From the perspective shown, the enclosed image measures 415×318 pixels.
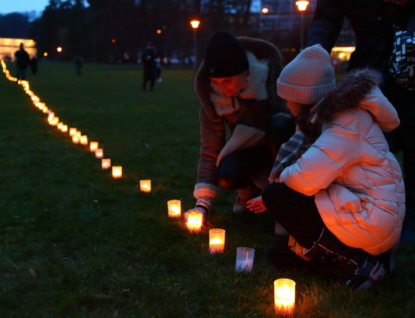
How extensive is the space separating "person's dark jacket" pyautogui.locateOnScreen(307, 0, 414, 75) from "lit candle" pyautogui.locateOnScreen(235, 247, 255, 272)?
5.44 feet

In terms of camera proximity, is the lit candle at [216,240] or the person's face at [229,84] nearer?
the lit candle at [216,240]

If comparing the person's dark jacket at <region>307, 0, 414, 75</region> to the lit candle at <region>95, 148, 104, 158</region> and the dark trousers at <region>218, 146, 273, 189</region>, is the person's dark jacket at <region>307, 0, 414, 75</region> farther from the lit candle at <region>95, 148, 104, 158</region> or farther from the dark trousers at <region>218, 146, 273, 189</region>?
the lit candle at <region>95, 148, 104, 158</region>

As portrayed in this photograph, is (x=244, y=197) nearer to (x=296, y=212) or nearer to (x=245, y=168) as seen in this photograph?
(x=245, y=168)

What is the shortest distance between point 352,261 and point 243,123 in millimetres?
1762

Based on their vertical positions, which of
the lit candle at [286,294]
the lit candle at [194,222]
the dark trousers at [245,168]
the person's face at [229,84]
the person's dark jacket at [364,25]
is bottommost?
the lit candle at [194,222]

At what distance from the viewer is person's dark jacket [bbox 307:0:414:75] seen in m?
3.91

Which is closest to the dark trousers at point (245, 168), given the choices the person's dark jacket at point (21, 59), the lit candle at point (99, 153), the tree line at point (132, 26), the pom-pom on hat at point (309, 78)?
the pom-pom on hat at point (309, 78)

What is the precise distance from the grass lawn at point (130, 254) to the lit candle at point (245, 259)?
56 millimetres

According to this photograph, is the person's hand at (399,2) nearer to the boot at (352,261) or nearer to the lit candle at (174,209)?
the boot at (352,261)

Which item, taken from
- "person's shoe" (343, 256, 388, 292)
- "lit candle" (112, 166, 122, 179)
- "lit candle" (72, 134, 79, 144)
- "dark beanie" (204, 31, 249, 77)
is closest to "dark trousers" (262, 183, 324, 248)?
"person's shoe" (343, 256, 388, 292)

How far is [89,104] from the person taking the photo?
14805 millimetres

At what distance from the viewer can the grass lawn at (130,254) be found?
9.82 feet

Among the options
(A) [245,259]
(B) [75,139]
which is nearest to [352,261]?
(A) [245,259]

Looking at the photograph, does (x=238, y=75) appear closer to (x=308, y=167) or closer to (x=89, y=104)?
(x=308, y=167)
